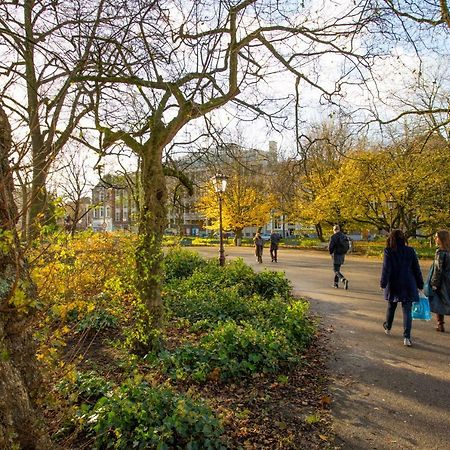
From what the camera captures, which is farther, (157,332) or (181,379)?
(157,332)

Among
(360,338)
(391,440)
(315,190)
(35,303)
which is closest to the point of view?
(35,303)

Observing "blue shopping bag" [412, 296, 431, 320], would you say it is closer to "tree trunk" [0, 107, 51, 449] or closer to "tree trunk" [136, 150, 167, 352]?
"tree trunk" [136, 150, 167, 352]

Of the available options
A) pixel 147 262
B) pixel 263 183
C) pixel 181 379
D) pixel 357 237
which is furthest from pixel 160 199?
pixel 357 237

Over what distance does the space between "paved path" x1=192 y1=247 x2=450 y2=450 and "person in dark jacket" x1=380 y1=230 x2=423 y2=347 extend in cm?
56

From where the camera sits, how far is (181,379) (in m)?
4.54

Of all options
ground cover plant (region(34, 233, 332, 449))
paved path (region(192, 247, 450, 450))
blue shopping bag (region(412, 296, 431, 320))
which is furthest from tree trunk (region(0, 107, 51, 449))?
blue shopping bag (region(412, 296, 431, 320))

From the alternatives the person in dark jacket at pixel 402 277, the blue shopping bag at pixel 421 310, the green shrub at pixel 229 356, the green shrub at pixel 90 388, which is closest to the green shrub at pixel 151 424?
the green shrub at pixel 90 388

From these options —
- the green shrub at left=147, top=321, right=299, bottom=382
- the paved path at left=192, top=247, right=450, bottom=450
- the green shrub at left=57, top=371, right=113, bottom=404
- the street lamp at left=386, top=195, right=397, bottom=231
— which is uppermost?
the street lamp at left=386, top=195, right=397, bottom=231

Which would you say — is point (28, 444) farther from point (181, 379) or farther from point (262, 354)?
point (262, 354)

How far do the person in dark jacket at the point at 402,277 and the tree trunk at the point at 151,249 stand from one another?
11.7 feet

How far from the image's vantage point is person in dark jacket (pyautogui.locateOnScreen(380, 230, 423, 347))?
6.09m

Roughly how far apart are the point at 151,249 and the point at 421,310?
4419 millimetres

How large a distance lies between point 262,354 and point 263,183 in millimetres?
32537

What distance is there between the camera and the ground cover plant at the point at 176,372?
3010 millimetres
